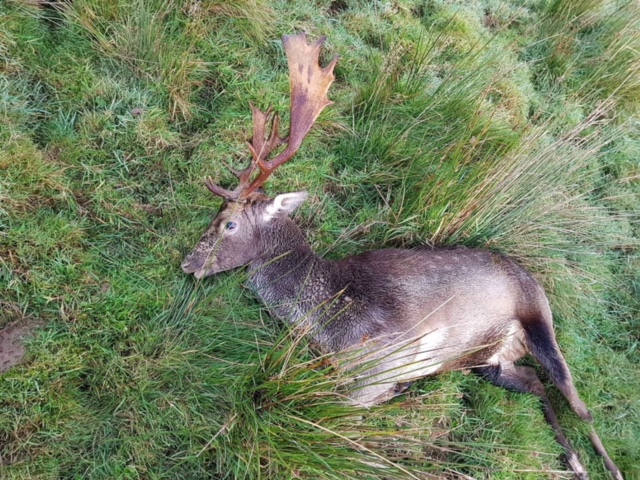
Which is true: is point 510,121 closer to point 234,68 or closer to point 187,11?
point 234,68

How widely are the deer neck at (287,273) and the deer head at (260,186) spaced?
0.18 feet

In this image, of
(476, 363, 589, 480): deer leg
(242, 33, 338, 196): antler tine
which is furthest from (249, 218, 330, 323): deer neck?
(476, 363, 589, 480): deer leg

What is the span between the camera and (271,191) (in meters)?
3.78

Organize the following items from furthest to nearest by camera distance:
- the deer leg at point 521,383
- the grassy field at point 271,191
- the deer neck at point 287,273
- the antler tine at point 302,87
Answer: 1. the deer leg at point 521,383
2. the deer neck at point 287,273
3. the antler tine at point 302,87
4. the grassy field at point 271,191

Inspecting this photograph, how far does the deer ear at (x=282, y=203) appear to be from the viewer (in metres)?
3.43

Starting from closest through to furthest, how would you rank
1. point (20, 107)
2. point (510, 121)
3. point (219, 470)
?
point (219, 470)
point (20, 107)
point (510, 121)

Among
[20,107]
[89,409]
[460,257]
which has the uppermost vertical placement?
[460,257]

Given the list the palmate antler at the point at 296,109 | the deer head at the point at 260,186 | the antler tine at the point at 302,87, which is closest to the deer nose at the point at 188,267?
the deer head at the point at 260,186

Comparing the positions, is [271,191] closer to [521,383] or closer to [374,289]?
[374,289]

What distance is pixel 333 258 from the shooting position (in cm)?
386

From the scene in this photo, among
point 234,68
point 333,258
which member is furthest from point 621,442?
point 234,68

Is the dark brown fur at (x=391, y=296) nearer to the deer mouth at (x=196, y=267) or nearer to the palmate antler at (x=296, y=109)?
the deer mouth at (x=196, y=267)

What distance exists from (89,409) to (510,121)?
13.1 ft

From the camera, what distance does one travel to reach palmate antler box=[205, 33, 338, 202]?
9.78 ft
